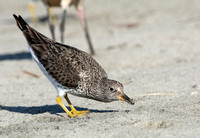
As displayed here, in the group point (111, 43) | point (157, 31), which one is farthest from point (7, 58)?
point (157, 31)

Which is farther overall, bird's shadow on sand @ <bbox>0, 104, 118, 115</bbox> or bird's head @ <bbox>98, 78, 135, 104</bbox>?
bird's shadow on sand @ <bbox>0, 104, 118, 115</bbox>

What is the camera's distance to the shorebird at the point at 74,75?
17.6 ft

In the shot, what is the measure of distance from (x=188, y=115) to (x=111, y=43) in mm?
7706

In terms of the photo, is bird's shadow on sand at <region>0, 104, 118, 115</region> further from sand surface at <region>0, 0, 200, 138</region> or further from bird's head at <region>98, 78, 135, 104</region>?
bird's head at <region>98, 78, 135, 104</region>

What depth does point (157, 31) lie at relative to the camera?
44.0ft

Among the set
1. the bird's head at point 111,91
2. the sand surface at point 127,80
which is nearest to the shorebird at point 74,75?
the bird's head at point 111,91

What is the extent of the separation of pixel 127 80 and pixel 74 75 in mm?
2528

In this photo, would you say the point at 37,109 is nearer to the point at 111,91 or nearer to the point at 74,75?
the point at 74,75

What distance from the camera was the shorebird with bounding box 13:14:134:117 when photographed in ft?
17.6

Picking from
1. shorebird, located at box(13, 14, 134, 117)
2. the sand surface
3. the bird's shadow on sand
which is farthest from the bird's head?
the bird's shadow on sand

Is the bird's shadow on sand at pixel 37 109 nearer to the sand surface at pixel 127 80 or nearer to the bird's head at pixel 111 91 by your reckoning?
the sand surface at pixel 127 80

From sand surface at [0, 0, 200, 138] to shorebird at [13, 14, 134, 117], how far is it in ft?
0.95

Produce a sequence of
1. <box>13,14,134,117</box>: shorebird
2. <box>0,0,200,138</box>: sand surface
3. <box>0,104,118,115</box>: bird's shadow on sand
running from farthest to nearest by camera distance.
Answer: <box>0,104,118,115</box>: bird's shadow on sand, <box>13,14,134,117</box>: shorebird, <box>0,0,200,138</box>: sand surface

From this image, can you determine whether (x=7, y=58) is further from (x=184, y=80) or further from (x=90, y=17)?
(x=90, y=17)
